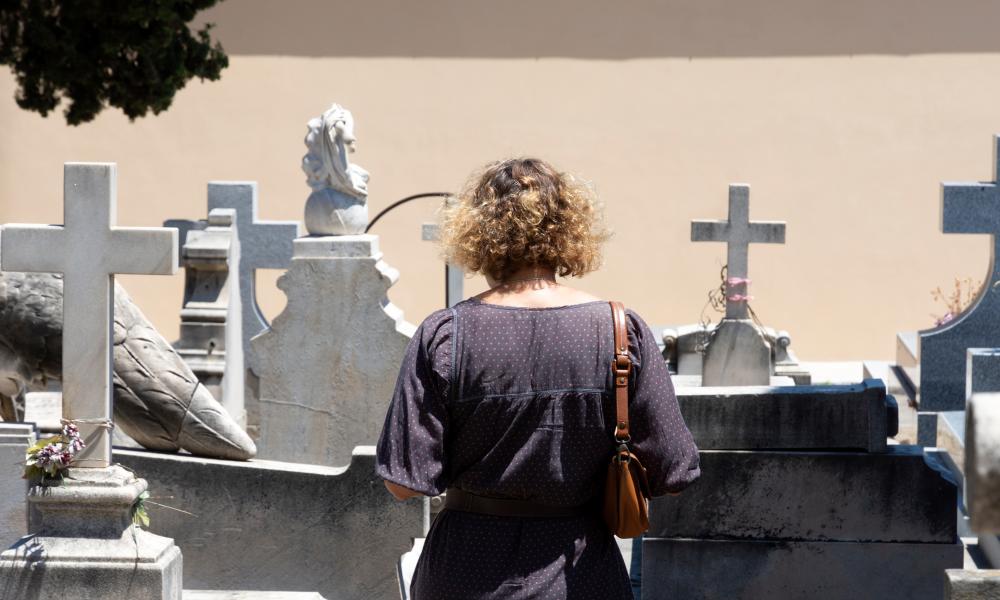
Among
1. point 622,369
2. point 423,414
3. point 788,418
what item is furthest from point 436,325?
point 788,418

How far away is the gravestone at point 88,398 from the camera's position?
465cm

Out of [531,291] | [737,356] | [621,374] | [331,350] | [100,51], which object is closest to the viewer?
[621,374]

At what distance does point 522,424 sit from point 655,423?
11.1 inches

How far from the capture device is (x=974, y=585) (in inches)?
106

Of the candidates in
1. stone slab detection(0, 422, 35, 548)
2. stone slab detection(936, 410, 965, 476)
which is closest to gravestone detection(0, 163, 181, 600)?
stone slab detection(0, 422, 35, 548)

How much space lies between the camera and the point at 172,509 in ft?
19.5

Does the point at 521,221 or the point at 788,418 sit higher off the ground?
the point at 521,221

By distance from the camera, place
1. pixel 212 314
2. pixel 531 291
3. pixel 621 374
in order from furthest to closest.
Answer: pixel 212 314 < pixel 531 291 < pixel 621 374

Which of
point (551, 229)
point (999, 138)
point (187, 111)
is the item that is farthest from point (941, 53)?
point (551, 229)

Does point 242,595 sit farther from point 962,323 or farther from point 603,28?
point 603,28

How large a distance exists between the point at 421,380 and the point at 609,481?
0.44m

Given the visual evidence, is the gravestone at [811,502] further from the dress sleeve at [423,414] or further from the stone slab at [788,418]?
the dress sleeve at [423,414]

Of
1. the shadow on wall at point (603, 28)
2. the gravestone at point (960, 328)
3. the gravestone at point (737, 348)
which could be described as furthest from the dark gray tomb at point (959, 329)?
the shadow on wall at point (603, 28)

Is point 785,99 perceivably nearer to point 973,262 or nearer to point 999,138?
point 973,262
